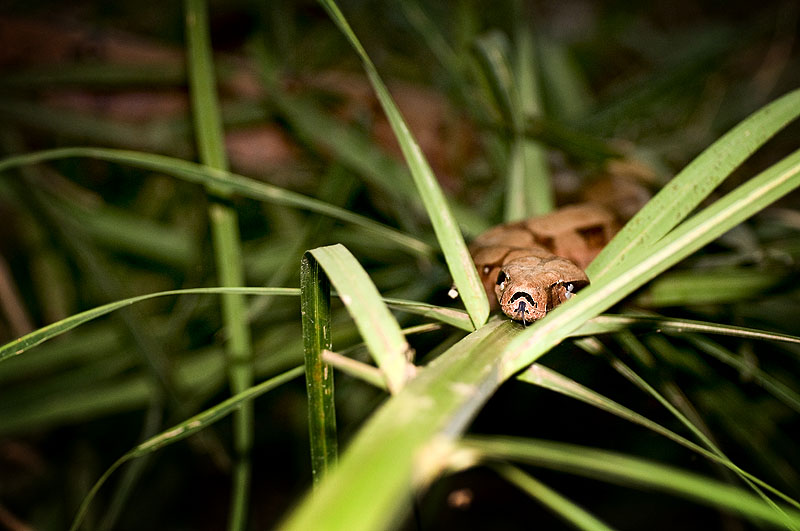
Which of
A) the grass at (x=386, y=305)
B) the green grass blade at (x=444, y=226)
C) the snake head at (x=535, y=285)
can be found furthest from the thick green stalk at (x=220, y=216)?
the snake head at (x=535, y=285)

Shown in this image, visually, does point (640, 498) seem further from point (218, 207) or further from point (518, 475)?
point (218, 207)

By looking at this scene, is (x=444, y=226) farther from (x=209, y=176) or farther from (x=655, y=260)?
(x=209, y=176)

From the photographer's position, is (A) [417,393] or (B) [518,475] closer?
(A) [417,393]

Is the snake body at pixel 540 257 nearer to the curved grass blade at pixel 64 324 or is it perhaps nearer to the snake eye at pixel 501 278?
the snake eye at pixel 501 278

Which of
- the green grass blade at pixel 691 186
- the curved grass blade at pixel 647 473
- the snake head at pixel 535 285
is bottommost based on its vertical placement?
the curved grass blade at pixel 647 473

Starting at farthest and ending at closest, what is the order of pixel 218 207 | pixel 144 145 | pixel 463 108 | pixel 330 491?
pixel 463 108
pixel 144 145
pixel 218 207
pixel 330 491

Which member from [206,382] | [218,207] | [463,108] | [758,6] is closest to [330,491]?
[218,207]

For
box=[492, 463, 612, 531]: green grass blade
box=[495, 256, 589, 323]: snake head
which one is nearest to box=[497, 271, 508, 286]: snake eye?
box=[495, 256, 589, 323]: snake head

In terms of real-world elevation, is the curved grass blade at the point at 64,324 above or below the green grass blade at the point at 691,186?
below
